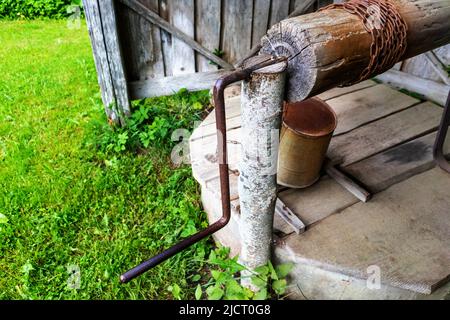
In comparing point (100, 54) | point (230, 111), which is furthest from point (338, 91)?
point (100, 54)

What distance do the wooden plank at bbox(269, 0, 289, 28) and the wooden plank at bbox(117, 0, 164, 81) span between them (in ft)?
3.22

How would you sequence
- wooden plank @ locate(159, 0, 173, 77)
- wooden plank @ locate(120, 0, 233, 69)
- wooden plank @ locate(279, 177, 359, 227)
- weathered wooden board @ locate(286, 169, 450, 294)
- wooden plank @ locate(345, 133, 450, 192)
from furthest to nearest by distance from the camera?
wooden plank @ locate(159, 0, 173, 77), wooden plank @ locate(120, 0, 233, 69), wooden plank @ locate(345, 133, 450, 192), wooden plank @ locate(279, 177, 359, 227), weathered wooden board @ locate(286, 169, 450, 294)

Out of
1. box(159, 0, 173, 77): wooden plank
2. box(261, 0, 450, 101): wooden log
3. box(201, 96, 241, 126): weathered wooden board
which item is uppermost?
box(261, 0, 450, 101): wooden log

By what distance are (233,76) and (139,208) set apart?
155cm

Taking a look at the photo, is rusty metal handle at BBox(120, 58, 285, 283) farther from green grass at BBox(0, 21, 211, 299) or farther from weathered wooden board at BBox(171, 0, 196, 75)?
weathered wooden board at BBox(171, 0, 196, 75)

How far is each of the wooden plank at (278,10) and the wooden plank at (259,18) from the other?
0.15 ft

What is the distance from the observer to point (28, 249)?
2170 millimetres

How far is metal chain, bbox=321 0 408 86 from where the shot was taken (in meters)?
1.20

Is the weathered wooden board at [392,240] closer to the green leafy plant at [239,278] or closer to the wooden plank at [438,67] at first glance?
the green leafy plant at [239,278]

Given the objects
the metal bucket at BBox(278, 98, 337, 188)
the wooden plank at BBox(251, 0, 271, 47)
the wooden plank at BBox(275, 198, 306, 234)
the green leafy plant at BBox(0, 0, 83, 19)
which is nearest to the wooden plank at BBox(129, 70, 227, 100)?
the wooden plank at BBox(251, 0, 271, 47)

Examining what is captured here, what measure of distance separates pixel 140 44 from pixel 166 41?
0.21m

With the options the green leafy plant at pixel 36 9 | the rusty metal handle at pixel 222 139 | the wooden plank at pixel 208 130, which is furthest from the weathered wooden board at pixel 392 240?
the green leafy plant at pixel 36 9

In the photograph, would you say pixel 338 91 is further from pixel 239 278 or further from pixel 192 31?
pixel 239 278

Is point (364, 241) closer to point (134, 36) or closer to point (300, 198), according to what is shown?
point (300, 198)
